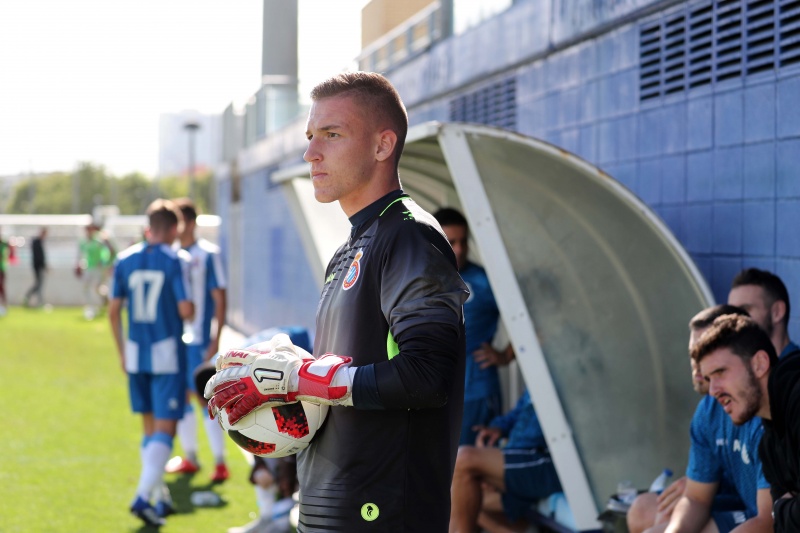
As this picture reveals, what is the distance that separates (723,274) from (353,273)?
128 inches

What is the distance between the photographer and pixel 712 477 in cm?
425

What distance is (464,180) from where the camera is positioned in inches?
188

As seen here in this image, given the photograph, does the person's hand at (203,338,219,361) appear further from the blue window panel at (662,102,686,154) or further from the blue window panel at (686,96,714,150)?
the blue window panel at (686,96,714,150)

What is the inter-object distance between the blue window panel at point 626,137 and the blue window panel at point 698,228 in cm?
70

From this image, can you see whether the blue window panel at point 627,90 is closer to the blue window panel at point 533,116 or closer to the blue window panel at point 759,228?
the blue window panel at point 533,116

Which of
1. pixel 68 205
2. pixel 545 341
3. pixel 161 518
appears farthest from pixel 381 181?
pixel 68 205

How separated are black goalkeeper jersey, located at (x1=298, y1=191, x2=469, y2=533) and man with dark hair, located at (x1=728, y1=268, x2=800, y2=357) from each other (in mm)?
2190

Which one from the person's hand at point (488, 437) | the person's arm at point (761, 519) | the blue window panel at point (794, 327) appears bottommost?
the person's hand at point (488, 437)

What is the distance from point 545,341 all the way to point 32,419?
7.32 metres

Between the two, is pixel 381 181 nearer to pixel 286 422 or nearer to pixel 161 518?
pixel 286 422

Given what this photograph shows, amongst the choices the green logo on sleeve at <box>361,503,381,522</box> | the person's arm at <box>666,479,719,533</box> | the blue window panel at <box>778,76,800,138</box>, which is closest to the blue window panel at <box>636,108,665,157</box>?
the blue window panel at <box>778,76,800,138</box>

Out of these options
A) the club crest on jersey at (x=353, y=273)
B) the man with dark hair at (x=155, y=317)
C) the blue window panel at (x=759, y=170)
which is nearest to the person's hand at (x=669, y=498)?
the blue window panel at (x=759, y=170)

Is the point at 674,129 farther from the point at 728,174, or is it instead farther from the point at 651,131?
the point at 728,174

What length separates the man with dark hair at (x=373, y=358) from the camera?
2.33m
